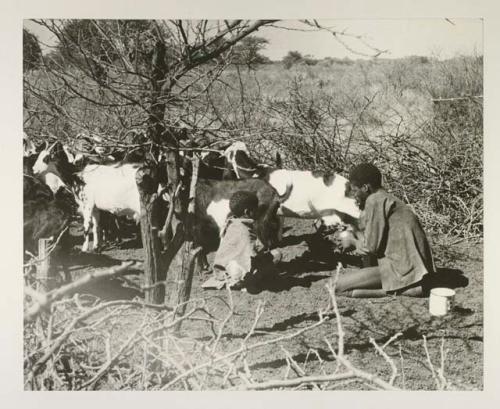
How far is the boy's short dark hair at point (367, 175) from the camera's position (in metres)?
3.04

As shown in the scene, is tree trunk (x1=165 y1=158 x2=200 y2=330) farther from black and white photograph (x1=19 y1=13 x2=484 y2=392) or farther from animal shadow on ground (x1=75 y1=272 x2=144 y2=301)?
animal shadow on ground (x1=75 y1=272 x2=144 y2=301)

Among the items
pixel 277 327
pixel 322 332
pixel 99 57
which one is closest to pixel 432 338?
pixel 322 332

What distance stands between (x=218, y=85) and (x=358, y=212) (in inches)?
38.5

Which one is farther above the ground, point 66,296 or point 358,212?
point 358,212

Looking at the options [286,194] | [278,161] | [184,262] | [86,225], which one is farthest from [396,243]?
[86,225]

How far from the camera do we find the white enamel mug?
2.94 m

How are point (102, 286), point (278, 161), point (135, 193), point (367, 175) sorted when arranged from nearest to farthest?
point (102, 286) → point (367, 175) → point (278, 161) → point (135, 193)

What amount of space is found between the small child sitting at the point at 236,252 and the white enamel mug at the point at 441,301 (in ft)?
2.85

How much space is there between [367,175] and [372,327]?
76cm

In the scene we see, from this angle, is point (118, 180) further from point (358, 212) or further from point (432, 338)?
point (432, 338)

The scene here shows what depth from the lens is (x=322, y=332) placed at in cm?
296

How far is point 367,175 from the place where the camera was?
120 inches

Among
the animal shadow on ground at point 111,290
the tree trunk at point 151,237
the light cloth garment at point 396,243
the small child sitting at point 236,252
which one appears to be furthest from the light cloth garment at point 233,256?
the light cloth garment at point 396,243

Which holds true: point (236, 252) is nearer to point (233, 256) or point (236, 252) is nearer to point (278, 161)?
point (233, 256)
